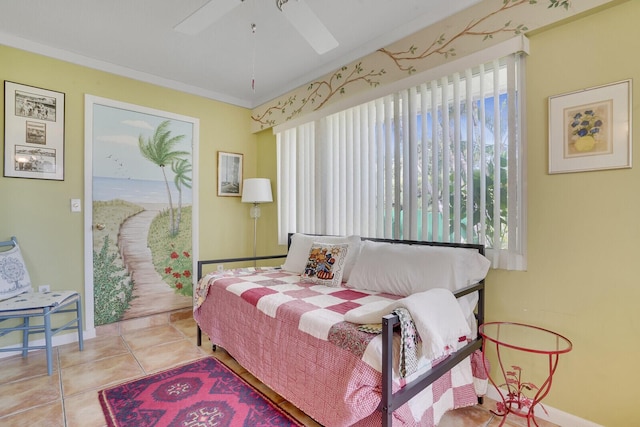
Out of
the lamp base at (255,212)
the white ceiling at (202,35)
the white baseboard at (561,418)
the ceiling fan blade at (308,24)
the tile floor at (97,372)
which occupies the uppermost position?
the white ceiling at (202,35)

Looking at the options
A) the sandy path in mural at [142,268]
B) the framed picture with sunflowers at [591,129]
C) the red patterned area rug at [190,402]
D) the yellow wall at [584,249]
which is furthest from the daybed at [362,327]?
the sandy path in mural at [142,268]

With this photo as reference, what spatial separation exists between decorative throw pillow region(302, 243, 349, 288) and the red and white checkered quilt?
9 cm

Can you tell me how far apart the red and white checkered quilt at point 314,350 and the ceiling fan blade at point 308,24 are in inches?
60.9

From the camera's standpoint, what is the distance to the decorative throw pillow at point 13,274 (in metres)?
2.21

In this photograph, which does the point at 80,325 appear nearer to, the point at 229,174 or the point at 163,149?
the point at 163,149

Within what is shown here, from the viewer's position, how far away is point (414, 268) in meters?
1.92

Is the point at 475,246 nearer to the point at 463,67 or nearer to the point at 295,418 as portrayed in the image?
the point at 463,67

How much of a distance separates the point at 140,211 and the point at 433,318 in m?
2.86

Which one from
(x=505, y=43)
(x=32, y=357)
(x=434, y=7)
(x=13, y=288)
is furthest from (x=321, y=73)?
(x=32, y=357)

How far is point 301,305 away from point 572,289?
1.46 metres

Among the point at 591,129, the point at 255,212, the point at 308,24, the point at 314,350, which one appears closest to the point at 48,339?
the point at 314,350

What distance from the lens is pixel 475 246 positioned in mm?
1887

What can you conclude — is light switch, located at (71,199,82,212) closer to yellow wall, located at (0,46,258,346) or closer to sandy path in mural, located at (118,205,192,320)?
yellow wall, located at (0,46,258,346)

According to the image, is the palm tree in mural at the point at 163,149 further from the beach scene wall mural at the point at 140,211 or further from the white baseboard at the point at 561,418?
the white baseboard at the point at 561,418
